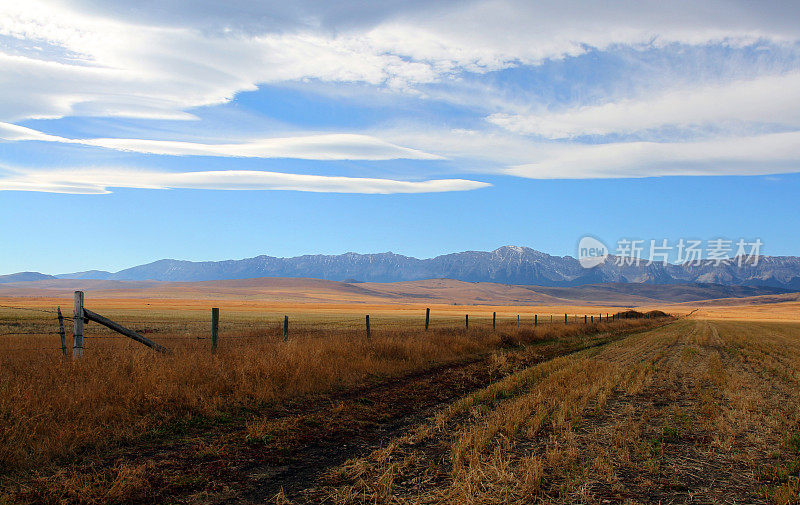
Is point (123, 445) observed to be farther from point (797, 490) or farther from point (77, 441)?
point (797, 490)

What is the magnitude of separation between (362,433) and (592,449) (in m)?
3.71

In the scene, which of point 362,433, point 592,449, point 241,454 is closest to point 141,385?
point 241,454

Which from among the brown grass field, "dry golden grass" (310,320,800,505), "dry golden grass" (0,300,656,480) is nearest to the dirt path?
the brown grass field

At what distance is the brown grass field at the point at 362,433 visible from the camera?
20.6 ft

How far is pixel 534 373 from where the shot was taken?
15.7m

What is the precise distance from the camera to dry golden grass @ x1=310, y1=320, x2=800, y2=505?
6.25 meters

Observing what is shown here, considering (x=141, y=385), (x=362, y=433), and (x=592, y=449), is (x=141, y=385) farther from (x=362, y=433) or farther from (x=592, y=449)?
(x=592, y=449)

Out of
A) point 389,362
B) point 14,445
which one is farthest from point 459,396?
point 14,445

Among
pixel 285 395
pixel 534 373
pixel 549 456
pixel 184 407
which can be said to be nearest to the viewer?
pixel 549 456

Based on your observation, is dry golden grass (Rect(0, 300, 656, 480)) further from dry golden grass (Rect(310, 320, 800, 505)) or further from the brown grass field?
dry golden grass (Rect(310, 320, 800, 505))

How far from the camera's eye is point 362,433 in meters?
9.02

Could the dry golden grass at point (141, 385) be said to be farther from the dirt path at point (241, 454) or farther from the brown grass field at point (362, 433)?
the dirt path at point (241, 454)

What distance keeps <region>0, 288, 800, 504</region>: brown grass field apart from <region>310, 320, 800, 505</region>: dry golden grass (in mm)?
35

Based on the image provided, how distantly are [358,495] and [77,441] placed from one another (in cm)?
446
